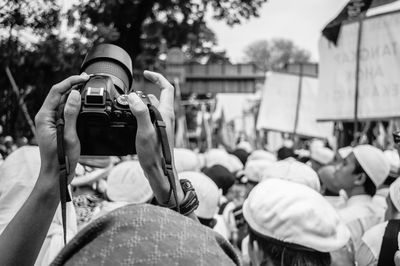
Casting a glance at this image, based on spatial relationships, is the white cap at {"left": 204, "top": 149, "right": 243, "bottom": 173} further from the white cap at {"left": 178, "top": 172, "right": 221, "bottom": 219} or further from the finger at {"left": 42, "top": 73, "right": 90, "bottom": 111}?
the finger at {"left": 42, "top": 73, "right": 90, "bottom": 111}

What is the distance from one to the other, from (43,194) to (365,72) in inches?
196

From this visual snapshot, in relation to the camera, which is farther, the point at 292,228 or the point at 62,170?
the point at 292,228

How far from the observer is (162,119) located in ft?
4.77

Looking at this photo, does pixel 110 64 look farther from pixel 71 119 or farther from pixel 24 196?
pixel 24 196

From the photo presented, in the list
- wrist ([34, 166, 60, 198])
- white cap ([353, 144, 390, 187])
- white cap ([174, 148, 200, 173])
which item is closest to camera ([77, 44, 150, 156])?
wrist ([34, 166, 60, 198])

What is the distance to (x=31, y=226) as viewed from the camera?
1.33 meters

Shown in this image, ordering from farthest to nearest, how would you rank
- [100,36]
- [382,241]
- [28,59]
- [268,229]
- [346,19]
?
[100,36]
[28,59]
[346,19]
[382,241]
[268,229]

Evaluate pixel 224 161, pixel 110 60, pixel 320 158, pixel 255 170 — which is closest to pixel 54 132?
pixel 110 60

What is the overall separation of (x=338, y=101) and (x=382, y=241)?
393 centimetres

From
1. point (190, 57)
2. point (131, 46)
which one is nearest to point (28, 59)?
point (131, 46)

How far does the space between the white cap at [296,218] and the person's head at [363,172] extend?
1.88m

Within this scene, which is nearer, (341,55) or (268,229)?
(268,229)

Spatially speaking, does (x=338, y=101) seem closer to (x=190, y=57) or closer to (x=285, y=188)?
(x=285, y=188)

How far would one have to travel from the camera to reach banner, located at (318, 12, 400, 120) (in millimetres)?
5484
